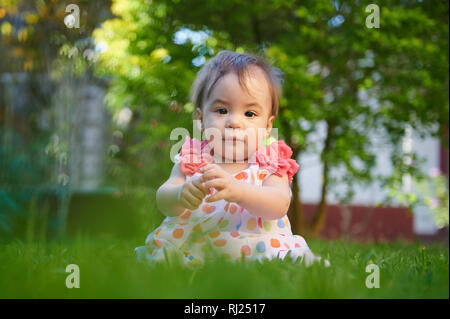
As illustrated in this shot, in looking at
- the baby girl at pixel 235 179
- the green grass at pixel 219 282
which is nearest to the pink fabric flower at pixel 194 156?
the baby girl at pixel 235 179

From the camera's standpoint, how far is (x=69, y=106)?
755 cm

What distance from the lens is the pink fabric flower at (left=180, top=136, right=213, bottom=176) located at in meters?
2.04

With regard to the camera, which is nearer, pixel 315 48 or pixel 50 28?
pixel 315 48

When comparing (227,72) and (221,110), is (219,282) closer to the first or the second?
(221,110)

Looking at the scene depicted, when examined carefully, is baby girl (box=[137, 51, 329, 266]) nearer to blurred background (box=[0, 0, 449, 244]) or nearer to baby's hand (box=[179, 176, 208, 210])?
baby's hand (box=[179, 176, 208, 210])

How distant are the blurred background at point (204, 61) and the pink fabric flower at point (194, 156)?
2051 millimetres

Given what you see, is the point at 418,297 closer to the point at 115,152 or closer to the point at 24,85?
the point at 115,152

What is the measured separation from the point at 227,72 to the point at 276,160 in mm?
444

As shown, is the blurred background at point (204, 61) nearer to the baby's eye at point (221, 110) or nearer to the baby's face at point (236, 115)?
the baby's face at point (236, 115)

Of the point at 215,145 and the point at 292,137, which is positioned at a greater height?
the point at 292,137

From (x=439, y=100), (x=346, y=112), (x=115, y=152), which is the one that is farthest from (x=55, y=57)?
(x=439, y=100)

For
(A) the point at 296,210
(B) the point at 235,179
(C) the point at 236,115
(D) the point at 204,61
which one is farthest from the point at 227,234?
(A) the point at 296,210

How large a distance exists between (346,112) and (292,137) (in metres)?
0.65
